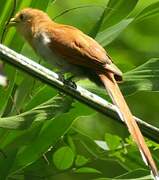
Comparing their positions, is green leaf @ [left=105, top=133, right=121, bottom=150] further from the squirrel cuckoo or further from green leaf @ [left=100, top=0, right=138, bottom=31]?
green leaf @ [left=100, top=0, right=138, bottom=31]

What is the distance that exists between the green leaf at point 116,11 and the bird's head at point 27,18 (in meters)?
0.15

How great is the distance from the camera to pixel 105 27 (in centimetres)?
165

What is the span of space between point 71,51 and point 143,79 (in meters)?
0.16

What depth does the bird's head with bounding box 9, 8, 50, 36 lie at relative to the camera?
159cm

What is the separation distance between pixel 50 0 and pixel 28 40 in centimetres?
11

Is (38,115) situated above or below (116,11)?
below

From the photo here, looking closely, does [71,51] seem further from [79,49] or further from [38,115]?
[38,115]

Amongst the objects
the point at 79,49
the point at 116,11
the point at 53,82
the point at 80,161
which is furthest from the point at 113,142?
the point at 53,82

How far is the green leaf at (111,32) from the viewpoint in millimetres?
1514

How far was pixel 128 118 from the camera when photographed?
3.67 ft

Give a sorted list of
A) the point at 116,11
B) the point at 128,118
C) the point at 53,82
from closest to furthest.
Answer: the point at 53,82 → the point at 128,118 → the point at 116,11

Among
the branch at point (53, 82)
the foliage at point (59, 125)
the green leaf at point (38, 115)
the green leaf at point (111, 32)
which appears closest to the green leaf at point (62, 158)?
the foliage at point (59, 125)

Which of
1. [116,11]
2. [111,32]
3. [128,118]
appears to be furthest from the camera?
[116,11]

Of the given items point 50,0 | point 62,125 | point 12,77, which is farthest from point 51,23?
point 62,125
